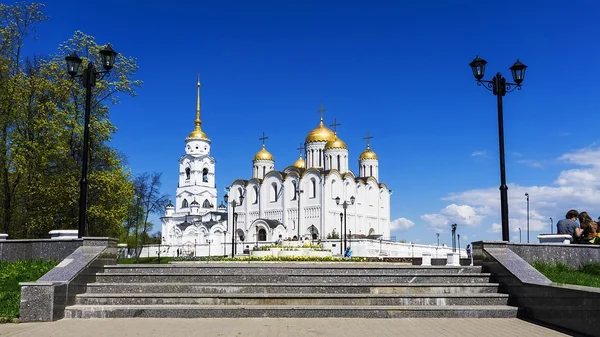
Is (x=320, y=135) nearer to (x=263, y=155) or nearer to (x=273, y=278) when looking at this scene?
(x=263, y=155)

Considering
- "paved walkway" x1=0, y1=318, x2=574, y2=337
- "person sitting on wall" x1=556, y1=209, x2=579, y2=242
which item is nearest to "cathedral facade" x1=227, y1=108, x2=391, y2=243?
"person sitting on wall" x1=556, y1=209, x2=579, y2=242

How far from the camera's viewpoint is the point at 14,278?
37.8 feet

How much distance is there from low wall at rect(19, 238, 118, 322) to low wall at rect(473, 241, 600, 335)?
777 centimetres

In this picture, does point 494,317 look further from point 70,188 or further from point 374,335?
point 70,188

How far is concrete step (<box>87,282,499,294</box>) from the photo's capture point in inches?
403

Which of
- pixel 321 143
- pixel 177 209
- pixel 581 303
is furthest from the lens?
pixel 177 209

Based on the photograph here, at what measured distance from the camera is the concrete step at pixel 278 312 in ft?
30.5

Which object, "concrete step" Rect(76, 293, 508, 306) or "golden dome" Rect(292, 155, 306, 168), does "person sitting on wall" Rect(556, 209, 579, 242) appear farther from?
"golden dome" Rect(292, 155, 306, 168)

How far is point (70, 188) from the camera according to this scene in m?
22.2

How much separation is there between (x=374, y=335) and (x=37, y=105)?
1840 cm

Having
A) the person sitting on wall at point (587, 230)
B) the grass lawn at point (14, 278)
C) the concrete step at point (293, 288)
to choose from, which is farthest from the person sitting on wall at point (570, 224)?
the grass lawn at point (14, 278)

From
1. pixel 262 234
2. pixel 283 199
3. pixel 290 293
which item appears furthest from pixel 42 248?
pixel 283 199

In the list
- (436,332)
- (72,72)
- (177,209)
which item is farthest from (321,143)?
(436,332)

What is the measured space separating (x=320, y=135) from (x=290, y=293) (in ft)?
201
